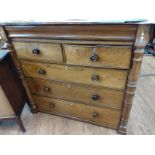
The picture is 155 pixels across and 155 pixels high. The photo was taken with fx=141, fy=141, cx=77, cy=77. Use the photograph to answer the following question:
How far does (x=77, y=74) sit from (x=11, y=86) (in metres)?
0.61

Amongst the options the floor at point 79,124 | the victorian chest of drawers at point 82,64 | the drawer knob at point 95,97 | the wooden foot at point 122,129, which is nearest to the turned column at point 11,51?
the victorian chest of drawers at point 82,64

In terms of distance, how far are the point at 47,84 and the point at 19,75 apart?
0.86 feet

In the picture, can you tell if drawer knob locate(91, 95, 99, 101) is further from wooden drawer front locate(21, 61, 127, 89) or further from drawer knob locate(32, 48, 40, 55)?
drawer knob locate(32, 48, 40, 55)

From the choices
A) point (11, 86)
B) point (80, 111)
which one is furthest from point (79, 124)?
point (11, 86)

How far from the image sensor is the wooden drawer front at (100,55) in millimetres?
871

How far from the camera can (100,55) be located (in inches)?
36.1

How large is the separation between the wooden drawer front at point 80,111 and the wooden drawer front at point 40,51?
0.46 metres

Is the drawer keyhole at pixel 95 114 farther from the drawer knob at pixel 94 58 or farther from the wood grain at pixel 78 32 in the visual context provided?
the wood grain at pixel 78 32

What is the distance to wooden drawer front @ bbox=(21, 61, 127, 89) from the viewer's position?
3.22 feet

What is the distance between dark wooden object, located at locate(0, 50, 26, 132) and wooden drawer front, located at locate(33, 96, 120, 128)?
17cm

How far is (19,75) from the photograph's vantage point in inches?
49.6
